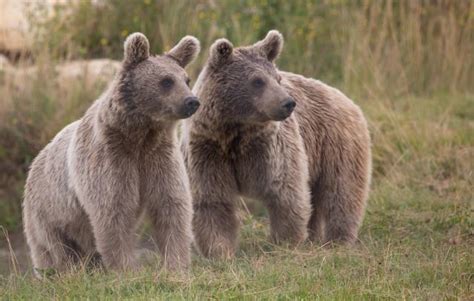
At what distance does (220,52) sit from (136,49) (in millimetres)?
865

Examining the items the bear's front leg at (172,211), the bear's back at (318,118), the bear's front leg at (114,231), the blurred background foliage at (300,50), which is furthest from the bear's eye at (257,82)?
the blurred background foliage at (300,50)

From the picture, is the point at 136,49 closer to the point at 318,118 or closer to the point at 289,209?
the point at 289,209

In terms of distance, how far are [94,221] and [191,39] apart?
1.44 m

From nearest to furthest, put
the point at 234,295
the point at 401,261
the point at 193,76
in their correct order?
the point at 234,295, the point at 401,261, the point at 193,76

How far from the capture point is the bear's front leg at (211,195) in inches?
294

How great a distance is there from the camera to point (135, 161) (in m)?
6.72

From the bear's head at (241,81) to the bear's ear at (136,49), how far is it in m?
0.74

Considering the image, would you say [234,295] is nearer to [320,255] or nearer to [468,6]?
[320,255]

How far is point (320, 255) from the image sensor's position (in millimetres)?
6852

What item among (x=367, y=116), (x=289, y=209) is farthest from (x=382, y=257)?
(x=367, y=116)

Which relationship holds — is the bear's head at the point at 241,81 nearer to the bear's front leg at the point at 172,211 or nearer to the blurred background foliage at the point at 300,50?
the bear's front leg at the point at 172,211

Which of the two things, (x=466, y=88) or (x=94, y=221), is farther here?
(x=466, y=88)

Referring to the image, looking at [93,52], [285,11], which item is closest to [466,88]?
[285,11]

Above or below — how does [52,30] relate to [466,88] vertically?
above
